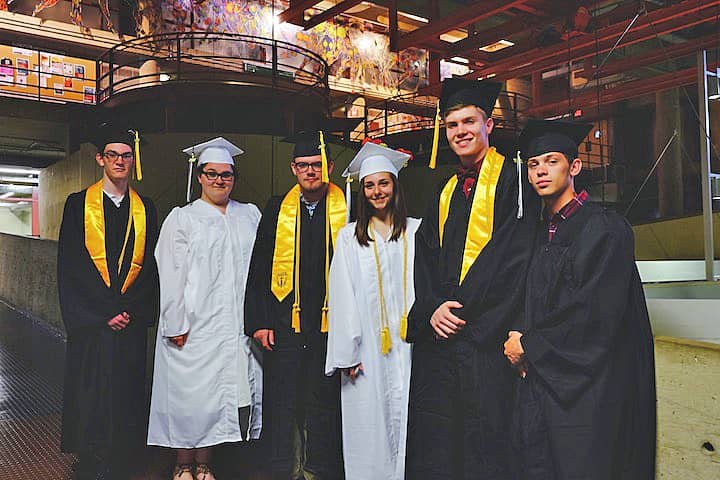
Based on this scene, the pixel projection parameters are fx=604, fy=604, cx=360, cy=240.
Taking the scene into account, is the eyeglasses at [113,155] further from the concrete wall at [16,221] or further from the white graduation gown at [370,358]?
the concrete wall at [16,221]

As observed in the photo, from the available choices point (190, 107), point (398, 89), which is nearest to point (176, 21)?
point (190, 107)

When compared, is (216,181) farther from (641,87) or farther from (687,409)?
(641,87)

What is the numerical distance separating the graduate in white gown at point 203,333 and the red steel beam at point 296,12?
7.08m

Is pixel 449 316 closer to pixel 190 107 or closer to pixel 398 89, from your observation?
pixel 190 107

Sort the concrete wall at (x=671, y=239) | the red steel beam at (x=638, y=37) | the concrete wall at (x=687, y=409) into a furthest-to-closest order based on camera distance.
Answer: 1. the concrete wall at (x=671, y=239)
2. the red steel beam at (x=638, y=37)
3. the concrete wall at (x=687, y=409)

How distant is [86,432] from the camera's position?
319 centimetres

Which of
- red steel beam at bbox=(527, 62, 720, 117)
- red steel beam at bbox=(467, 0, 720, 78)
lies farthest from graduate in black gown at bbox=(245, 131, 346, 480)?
red steel beam at bbox=(467, 0, 720, 78)

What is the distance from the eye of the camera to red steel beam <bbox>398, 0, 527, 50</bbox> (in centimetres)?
817

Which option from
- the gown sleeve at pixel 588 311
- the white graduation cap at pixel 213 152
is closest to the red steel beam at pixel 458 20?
the white graduation cap at pixel 213 152

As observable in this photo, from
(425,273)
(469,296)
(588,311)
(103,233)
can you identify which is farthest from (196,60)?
(588,311)

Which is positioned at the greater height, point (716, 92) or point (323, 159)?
point (716, 92)

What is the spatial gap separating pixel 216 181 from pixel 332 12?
7539mm

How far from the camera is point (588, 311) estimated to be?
6.79 ft

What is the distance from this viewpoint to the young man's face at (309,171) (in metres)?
3.14
